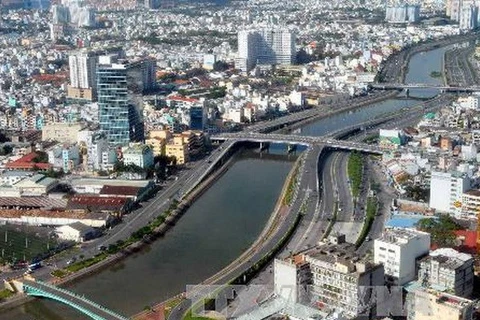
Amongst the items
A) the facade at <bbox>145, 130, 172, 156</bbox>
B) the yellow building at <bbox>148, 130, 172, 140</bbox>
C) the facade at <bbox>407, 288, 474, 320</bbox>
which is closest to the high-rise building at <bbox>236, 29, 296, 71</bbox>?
the yellow building at <bbox>148, 130, 172, 140</bbox>

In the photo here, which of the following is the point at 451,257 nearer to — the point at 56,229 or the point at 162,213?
the point at 162,213

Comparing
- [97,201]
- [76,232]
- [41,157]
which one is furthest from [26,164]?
[76,232]

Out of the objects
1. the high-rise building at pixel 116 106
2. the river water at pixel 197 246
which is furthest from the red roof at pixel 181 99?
the river water at pixel 197 246

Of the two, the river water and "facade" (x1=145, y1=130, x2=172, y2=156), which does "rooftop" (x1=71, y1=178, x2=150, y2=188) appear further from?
"facade" (x1=145, y1=130, x2=172, y2=156)

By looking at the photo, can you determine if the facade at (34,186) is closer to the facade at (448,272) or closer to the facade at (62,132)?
the facade at (62,132)

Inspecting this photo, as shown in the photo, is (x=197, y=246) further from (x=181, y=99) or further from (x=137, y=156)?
(x=181, y=99)
